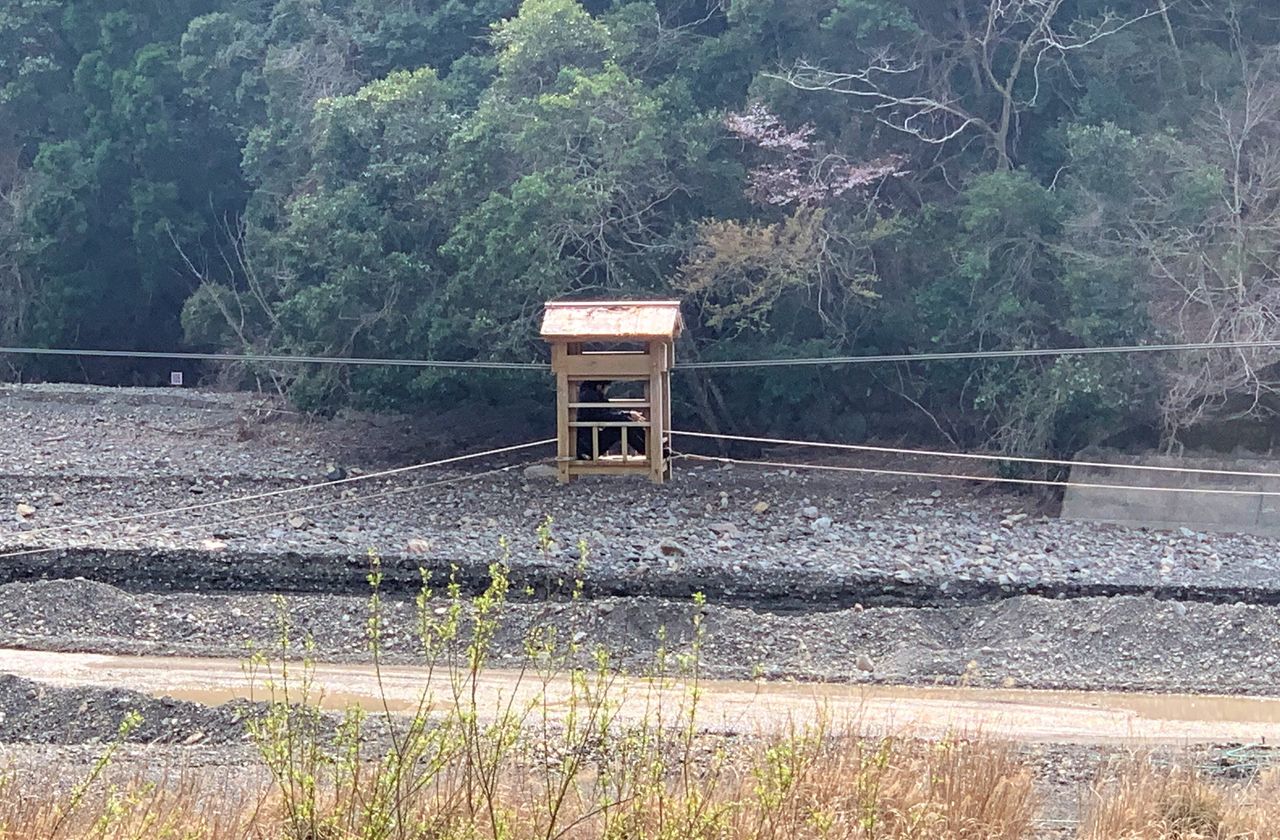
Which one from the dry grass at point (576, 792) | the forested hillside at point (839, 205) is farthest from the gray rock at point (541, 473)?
the dry grass at point (576, 792)

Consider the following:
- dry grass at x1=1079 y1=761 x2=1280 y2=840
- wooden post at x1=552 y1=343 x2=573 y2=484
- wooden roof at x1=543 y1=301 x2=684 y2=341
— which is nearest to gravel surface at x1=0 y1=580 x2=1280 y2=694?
wooden post at x1=552 y1=343 x2=573 y2=484

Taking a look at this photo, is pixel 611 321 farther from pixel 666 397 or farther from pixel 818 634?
pixel 818 634

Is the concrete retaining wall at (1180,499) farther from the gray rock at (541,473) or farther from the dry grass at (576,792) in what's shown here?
the dry grass at (576,792)

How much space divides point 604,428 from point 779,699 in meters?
3.57

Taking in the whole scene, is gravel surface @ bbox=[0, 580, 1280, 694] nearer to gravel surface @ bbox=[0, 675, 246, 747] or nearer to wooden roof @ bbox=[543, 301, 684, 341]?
gravel surface @ bbox=[0, 675, 246, 747]

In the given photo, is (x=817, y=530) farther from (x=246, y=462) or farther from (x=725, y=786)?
(x=725, y=786)

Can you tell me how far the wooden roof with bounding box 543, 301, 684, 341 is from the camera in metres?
7.81

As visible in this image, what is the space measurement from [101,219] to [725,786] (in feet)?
81.3

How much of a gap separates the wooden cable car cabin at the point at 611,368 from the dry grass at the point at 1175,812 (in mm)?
3134

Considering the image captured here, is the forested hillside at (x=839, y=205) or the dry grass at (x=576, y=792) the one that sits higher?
the forested hillside at (x=839, y=205)

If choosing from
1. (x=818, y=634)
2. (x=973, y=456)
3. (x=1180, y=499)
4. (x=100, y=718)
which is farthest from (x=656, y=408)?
(x=1180, y=499)

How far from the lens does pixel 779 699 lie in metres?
10.8

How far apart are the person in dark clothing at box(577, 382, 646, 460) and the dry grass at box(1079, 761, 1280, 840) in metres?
3.51

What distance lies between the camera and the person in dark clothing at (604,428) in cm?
841
